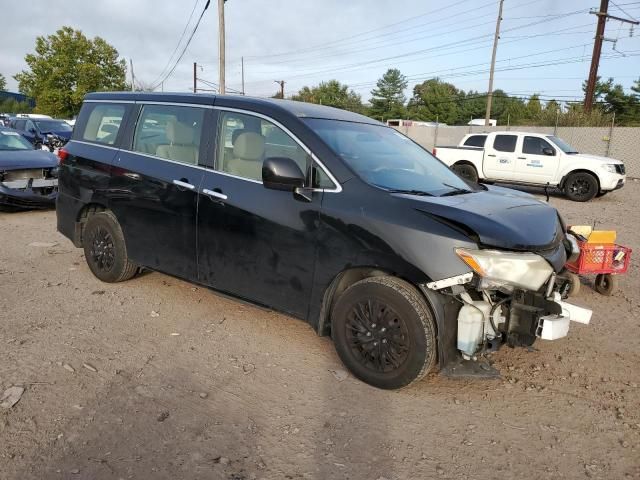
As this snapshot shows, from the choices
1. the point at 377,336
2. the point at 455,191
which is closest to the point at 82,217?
the point at 377,336

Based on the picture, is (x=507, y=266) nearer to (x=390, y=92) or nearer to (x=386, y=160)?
(x=386, y=160)

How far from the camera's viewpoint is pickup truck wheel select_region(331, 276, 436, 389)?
313cm

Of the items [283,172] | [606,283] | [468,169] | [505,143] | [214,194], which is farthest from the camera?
[468,169]

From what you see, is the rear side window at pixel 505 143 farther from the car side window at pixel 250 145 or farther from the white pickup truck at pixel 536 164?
the car side window at pixel 250 145

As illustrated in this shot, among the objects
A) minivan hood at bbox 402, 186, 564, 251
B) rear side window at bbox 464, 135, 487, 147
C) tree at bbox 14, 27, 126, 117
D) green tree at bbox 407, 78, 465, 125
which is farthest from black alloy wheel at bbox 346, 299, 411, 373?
green tree at bbox 407, 78, 465, 125

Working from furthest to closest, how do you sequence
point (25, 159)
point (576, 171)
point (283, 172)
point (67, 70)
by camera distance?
point (67, 70)
point (576, 171)
point (25, 159)
point (283, 172)

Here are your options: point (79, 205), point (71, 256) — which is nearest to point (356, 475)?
point (79, 205)

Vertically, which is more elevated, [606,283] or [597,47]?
[597,47]

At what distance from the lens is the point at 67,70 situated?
41344 millimetres

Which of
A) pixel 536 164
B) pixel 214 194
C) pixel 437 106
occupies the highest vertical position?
pixel 437 106

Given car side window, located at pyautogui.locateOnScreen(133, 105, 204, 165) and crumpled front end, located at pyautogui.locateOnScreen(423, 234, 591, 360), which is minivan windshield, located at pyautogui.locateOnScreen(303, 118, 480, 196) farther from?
car side window, located at pyautogui.locateOnScreen(133, 105, 204, 165)

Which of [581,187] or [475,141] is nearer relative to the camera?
[581,187]

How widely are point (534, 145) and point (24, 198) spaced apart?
41.5ft

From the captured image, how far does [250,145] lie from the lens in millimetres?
3949
